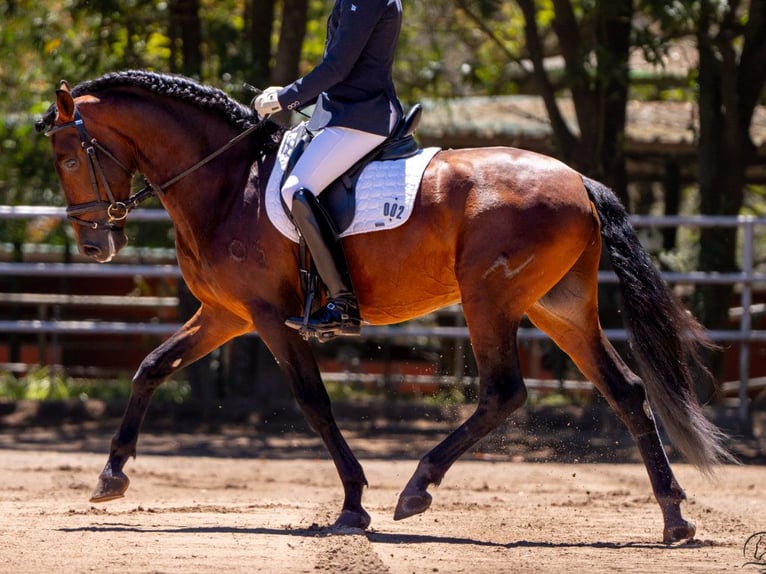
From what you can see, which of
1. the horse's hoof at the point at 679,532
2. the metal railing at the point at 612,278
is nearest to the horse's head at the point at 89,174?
the horse's hoof at the point at 679,532

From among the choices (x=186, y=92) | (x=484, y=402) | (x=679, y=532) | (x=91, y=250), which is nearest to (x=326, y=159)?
(x=186, y=92)

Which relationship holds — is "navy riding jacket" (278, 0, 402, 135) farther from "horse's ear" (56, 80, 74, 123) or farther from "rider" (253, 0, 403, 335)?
"horse's ear" (56, 80, 74, 123)

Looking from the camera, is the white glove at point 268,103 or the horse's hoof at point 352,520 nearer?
the horse's hoof at point 352,520

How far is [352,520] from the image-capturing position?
598 centimetres

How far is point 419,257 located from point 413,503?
1295mm

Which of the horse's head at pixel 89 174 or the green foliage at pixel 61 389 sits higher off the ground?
the horse's head at pixel 89 174

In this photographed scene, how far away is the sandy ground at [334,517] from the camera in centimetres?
518

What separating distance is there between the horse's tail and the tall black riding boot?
1.44m

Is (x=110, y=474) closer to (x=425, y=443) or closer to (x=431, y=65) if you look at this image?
(x=425, y=443)

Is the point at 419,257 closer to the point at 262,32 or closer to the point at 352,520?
the point at 352,520

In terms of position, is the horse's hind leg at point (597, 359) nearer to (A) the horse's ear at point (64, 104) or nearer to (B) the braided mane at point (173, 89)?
(B) the braided mane at point (173, 89)

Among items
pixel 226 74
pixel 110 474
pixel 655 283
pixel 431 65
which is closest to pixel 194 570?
pixel 110 474

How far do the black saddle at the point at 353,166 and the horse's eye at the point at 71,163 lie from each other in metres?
1.12

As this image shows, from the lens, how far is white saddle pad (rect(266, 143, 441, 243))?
6.14 m
